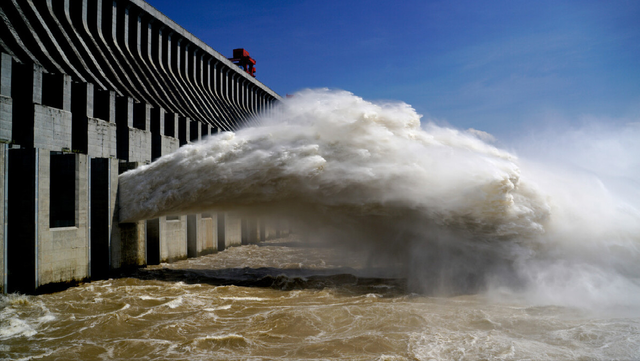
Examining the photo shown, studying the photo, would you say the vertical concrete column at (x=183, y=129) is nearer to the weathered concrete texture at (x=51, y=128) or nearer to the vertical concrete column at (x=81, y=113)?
the vertical concrete column at (x=81, y=113)

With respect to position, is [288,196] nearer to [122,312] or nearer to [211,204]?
[211,204]

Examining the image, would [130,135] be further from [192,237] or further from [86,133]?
[192,237]

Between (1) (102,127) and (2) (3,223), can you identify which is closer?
(2) (3,223)

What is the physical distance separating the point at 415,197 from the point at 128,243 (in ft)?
45.2

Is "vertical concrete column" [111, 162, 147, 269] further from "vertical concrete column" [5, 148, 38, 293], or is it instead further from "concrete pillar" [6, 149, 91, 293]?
"vertical concrete column" [5, 148, 38, 293]

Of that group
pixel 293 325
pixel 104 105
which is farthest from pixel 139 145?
pixel 293 325

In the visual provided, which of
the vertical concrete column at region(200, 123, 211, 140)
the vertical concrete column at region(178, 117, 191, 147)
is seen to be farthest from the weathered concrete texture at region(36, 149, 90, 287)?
the vertical concrete column at region(200, 123, 211, 140)

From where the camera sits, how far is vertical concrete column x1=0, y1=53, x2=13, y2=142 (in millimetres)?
16750

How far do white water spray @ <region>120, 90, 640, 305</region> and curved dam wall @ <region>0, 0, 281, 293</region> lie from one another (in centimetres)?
260

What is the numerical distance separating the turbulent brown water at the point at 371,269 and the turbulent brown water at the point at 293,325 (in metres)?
0.07

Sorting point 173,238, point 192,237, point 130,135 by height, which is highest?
point 130,135

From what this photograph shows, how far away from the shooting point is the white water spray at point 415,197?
15.1 meters

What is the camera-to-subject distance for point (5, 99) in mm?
16969

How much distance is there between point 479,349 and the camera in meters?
9.95
